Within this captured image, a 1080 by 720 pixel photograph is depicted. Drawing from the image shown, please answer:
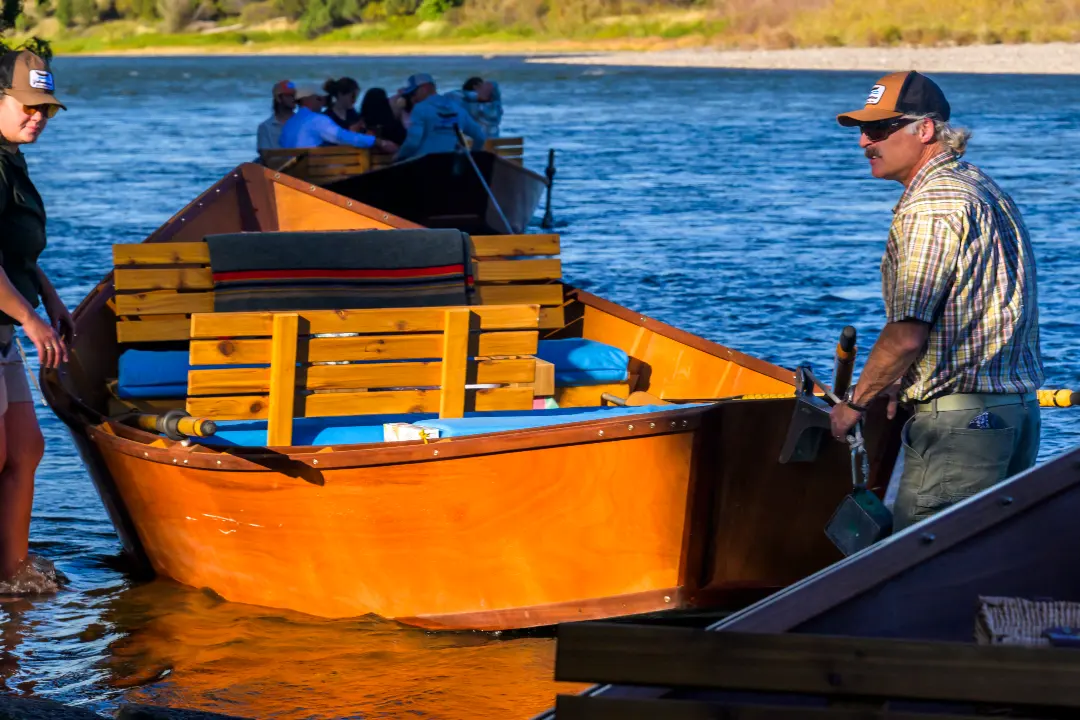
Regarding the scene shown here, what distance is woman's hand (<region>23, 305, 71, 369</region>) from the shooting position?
5.62 metres

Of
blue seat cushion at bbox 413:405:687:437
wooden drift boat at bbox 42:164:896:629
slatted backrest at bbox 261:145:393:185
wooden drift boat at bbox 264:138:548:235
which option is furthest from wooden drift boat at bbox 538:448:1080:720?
slatted backrest at bbox 261:145:393:185

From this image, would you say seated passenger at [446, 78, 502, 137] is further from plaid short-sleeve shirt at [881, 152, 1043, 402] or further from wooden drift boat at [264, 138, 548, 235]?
plaid short-sleeve shirt at [881, 152, 1043, 402]

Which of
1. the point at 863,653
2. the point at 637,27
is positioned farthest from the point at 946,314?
the point at 637,27

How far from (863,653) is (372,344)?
373cm

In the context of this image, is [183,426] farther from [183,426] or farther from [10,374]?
[10,374]

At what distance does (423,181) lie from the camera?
622 inches

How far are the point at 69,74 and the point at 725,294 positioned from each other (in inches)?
2710

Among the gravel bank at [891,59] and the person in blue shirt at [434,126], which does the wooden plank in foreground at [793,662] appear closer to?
the person in blue shirt at [434,126]

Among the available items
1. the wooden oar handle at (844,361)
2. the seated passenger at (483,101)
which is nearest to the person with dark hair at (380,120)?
the seated passenger at (483,101)

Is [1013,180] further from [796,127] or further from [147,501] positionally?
[147,501]

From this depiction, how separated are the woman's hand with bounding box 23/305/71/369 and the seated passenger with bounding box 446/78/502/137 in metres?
13.1

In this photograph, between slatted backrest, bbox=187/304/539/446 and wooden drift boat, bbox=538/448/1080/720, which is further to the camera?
slatted backrest, bbox=187/304/539/446

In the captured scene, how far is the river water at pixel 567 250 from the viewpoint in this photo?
237 inches

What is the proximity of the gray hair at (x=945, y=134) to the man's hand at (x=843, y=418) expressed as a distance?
75 centimetres
